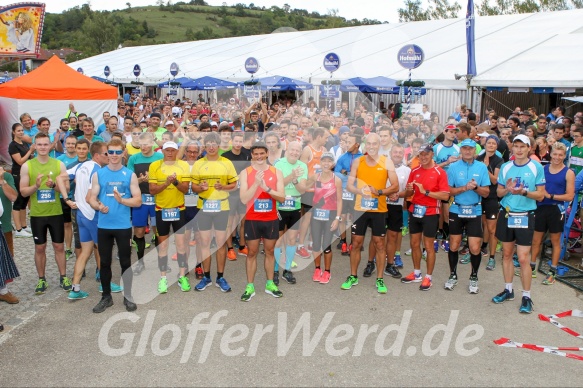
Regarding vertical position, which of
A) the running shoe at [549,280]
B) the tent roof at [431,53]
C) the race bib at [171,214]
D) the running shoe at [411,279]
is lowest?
the running shoe at [549,280]

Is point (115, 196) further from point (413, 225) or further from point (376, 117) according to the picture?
point (376, 117)

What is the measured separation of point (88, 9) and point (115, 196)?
4502 inches

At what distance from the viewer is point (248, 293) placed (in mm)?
5949

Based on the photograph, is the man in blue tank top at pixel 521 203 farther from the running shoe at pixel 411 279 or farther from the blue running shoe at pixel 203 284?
the blue running shoe at pixel 203 284

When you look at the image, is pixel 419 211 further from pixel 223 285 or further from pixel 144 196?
pixel 144 196

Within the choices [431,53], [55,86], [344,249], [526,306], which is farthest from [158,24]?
[526,306]

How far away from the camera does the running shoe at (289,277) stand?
6570 millimetres

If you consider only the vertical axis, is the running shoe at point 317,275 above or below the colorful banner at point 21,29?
below

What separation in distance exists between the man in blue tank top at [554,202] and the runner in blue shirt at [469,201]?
91cm

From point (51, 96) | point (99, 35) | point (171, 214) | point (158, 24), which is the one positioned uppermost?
point (158, 24)

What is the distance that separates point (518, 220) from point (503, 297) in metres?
0.90

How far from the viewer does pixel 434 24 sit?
22.7 m

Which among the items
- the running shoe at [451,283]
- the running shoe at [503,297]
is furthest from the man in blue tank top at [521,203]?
the running shoe at [451,283]

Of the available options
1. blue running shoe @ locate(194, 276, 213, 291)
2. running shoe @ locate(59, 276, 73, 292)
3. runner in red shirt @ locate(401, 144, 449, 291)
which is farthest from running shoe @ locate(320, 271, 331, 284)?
running shoe @ locate(59, 276, 73, 292)
